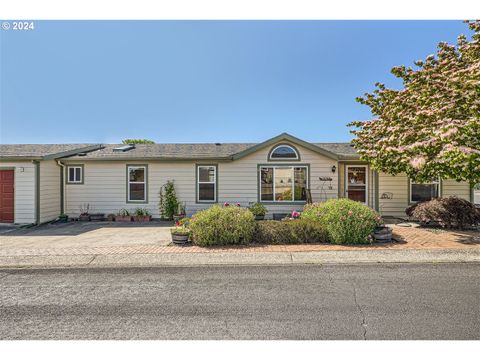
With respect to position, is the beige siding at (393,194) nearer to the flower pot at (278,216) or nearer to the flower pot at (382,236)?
the flower pot at (278,216)

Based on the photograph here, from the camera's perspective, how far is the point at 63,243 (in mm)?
8625

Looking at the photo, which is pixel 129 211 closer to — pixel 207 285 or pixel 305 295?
pixel 207 285

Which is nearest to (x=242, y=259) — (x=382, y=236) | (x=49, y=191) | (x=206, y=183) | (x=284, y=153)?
(x=382, y=236)

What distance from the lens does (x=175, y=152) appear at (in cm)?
1435

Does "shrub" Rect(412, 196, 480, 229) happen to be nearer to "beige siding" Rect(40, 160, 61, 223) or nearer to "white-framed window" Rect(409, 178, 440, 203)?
"white-framed window" Rect(409, 178, 440, 203)

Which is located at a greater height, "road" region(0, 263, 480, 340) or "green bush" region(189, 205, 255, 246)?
"green bush" region(189, 205, 255, 246)

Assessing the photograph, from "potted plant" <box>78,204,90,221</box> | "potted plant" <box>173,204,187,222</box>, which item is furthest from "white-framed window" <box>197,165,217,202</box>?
"potted plant" <box>78,204,90,221</box>

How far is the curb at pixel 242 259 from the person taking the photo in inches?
261

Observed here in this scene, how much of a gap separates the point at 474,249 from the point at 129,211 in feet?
44.4

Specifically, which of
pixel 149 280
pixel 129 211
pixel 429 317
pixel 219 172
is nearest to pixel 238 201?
pixel 219 172

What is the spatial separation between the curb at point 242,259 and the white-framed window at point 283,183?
5.87 metres

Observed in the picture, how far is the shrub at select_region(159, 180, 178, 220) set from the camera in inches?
513

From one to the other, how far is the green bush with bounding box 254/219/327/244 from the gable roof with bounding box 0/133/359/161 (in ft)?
16.9

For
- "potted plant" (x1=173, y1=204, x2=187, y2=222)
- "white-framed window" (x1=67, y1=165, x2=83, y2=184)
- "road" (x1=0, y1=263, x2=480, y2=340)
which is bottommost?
"road" (x1=0, y1=263, x2=480, y2=340)
